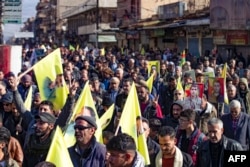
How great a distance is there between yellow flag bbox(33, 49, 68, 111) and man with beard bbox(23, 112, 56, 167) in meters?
2.78

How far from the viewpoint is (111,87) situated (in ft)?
34.1

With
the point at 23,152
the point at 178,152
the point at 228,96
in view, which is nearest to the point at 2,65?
the point at 228,96

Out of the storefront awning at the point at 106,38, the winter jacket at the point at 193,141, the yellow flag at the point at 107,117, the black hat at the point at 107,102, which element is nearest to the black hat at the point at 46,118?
the winter jacket at the point at 193,141

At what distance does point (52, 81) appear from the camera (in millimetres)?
10047

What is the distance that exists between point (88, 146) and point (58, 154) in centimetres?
30

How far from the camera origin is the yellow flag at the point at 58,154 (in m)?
5.49

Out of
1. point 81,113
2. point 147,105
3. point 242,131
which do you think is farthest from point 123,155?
point 147,105

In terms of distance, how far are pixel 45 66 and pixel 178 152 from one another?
5235 millimetres

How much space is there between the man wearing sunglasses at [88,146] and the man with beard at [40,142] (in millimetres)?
502

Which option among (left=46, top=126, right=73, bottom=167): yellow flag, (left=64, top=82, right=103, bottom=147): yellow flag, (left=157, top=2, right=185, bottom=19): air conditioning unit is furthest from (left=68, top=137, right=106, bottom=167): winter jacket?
(left=157, top=2, right=185, bottom=19): air conditioning unit

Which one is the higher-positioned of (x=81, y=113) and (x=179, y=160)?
(x=81, y=113)

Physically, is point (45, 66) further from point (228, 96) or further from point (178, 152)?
point (178, 152)

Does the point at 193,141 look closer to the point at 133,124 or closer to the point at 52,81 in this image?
the point at 133,124

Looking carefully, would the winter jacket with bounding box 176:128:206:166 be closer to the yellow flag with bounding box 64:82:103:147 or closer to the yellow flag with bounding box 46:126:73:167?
the yellow flag with bounding box 64:82:103:147
